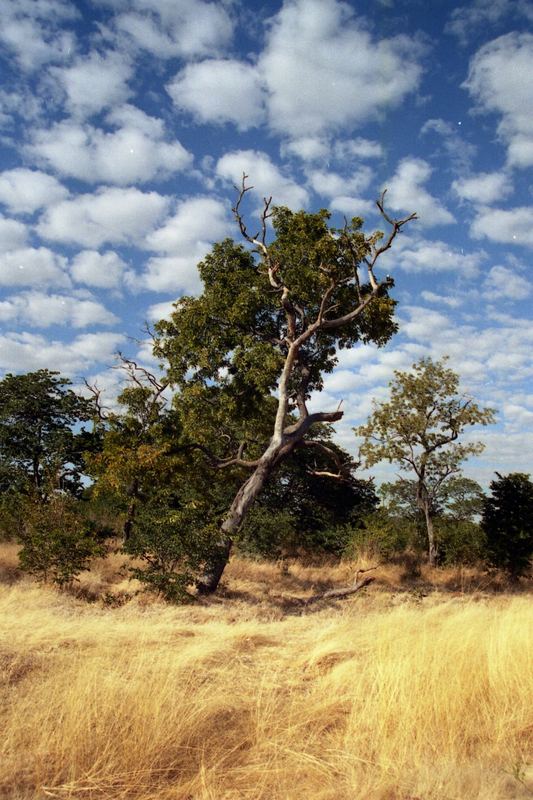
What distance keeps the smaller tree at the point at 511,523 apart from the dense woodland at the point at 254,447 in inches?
2.0

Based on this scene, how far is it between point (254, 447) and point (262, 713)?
1304 centimetres

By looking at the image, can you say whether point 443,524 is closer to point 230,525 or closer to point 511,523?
point 511,523

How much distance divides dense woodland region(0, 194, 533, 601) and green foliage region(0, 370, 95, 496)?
111 mm

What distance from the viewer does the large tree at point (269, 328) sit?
1588cm

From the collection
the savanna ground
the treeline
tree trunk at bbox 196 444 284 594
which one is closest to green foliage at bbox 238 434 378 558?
the treeline

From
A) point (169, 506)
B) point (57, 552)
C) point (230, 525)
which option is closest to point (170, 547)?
point (230, 525)

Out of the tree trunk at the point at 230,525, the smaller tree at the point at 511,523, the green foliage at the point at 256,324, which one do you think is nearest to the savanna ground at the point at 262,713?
the tree trunk at the point at 230,525

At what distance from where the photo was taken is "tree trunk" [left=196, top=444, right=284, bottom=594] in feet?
46.7

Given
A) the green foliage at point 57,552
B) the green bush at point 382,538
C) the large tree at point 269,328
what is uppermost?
the large tree at point 269,328

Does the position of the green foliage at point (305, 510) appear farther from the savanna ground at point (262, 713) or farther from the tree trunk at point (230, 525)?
the savanna ground at point (262, 713)

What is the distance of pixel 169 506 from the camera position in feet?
77.2

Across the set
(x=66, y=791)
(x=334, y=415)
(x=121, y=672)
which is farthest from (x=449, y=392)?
(x=66, y=791)

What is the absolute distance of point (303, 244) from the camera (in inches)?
653

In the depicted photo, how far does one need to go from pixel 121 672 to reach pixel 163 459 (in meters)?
10.6
